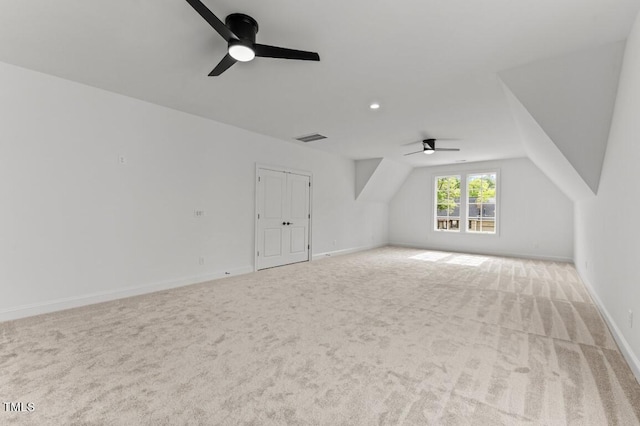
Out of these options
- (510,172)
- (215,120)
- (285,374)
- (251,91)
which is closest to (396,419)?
(285,374)

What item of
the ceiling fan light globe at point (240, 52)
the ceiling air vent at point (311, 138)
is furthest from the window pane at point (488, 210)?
the ceiling fan light globe at point (240, 52)

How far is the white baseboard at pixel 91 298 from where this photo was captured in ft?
10.0

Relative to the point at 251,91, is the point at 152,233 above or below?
below

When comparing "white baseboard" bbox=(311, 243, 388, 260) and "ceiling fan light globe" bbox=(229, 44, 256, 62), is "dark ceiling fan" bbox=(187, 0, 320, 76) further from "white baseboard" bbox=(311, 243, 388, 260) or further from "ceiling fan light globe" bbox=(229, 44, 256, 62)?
"white baseboard" bbox=(311, 243, 388, 260)

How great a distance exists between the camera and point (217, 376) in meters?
2.04

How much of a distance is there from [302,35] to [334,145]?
400 cm

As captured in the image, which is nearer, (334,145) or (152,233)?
(152,233)

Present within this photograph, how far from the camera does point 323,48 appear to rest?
2.63 metres

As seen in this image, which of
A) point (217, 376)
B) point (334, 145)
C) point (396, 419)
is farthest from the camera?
point (334, 145)

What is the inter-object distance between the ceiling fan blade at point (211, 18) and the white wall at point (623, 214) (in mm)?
2920

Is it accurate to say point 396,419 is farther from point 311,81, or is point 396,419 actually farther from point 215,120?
point 215,120

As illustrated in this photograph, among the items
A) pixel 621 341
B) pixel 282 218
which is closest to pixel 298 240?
pixel 282 218

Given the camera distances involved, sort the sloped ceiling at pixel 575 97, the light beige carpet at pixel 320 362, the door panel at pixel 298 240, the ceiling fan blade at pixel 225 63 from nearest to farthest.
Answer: the light beige carpet at pixel 320 362 < the ceiling fan blade at pixel 225 63 < the sloped ceiling at pixel 575 97 < the door panel at pixel 298 240

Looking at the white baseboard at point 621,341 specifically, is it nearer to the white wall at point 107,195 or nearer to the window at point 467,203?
the window at point 467,203
